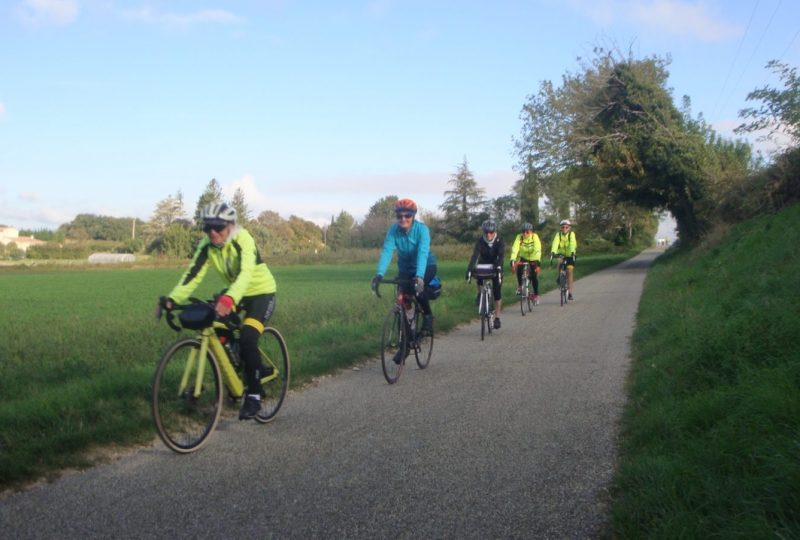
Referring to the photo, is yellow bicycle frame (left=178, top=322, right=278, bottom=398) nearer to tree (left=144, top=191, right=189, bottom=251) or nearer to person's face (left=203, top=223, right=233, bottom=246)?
person's face (left=203, top=223, right=233, bottom=246)

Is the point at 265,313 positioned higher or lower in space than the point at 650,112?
lower

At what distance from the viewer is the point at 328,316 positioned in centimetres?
1518

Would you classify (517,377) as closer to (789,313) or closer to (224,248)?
(789,313)

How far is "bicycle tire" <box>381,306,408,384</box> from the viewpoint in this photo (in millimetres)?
7684

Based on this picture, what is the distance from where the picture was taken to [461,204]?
3713 inches

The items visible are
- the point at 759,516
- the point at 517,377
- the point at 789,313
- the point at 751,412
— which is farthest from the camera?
the point at 517,377

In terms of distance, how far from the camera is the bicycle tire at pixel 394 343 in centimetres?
768

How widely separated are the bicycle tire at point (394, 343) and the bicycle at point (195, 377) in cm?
212

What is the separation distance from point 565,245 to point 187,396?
43.9 feet

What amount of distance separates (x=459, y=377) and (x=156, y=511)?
4.47 meters

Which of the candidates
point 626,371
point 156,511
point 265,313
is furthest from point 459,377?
point 156,511

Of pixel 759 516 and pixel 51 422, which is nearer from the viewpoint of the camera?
pixel 759 516

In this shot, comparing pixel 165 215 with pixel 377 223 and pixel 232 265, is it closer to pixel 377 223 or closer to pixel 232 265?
pixel 377 223

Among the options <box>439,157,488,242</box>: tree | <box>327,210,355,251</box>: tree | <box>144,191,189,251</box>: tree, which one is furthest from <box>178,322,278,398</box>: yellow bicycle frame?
<box>327,210,355,251</box>: tree
